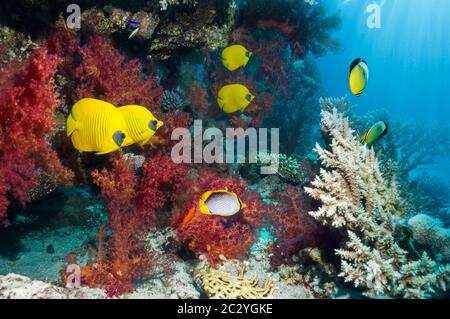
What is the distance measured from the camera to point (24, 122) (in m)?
2.78

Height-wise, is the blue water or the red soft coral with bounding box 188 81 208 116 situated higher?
the blue water

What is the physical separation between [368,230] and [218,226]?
161 cm

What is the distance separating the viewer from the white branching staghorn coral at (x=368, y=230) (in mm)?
2568

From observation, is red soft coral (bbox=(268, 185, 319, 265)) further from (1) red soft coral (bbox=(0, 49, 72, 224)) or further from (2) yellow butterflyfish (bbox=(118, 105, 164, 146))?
(1) red soft coral (bbox=(0, 49, 72, 224))

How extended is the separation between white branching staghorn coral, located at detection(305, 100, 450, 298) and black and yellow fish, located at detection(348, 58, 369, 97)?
685 millimetres

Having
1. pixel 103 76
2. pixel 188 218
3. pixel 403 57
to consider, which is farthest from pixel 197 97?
pixel 403 57

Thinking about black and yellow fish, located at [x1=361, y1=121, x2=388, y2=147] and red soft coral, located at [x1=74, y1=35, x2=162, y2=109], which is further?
black and yellow fish, located at [x1=361, y1=121, x2=388, y2=147]

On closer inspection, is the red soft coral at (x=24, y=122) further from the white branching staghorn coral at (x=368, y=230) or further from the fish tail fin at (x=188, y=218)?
the white branching staghorn coral at (x=368, y=230)

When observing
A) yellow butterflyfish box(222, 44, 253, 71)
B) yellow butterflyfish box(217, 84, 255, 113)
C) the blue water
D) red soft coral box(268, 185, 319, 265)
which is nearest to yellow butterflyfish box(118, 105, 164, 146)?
red soft coral box(268, 185, 319, 265)

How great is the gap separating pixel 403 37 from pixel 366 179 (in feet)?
349

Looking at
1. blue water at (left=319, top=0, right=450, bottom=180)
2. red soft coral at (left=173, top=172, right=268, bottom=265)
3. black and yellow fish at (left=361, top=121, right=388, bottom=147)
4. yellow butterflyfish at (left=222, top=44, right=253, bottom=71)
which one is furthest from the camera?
blue water at (left=319, top=0, right=450, bottom=180)

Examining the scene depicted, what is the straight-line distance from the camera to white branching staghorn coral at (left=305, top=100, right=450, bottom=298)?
8.43 ft
